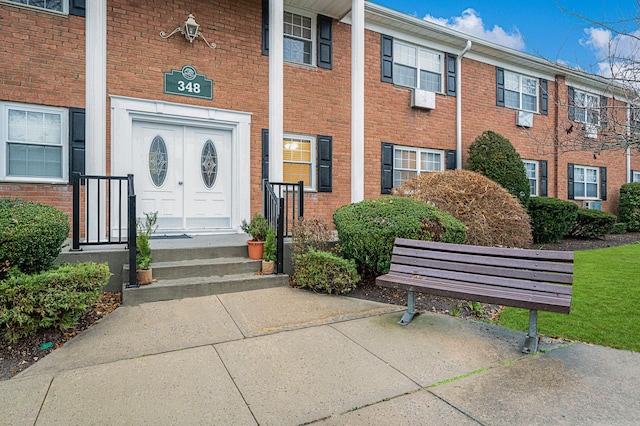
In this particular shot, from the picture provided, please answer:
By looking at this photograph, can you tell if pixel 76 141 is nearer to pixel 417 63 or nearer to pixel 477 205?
pixel 477 205

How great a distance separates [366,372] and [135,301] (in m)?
2.91

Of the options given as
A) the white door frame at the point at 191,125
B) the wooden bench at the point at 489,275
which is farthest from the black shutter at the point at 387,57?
the wooden bench at the point at 489,275

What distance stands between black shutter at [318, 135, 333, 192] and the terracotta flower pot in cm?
333

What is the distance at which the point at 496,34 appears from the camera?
11.3 metres

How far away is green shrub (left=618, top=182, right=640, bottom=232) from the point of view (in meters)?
13.9

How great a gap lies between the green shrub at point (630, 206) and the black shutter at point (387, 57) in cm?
1133

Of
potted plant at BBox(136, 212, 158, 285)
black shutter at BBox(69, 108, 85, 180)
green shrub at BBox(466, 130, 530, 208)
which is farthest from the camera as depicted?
green shrub at BBox(466, 130, 530, 208)

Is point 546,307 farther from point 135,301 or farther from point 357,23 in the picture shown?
point 357,23

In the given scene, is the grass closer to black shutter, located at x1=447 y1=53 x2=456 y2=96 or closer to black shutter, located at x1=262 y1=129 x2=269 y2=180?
black shutter, located at x1=262 y1=129 x2=269 y2=180

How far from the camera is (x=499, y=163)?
10.3 meters

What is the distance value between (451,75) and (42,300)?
10.7m

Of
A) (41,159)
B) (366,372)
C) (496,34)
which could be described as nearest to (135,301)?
(366,372)

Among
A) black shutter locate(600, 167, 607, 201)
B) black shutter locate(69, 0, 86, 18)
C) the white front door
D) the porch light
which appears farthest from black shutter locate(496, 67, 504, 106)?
black shutter locate(69, 0, 86, 18)

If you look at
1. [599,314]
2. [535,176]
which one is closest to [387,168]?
[599,314]
